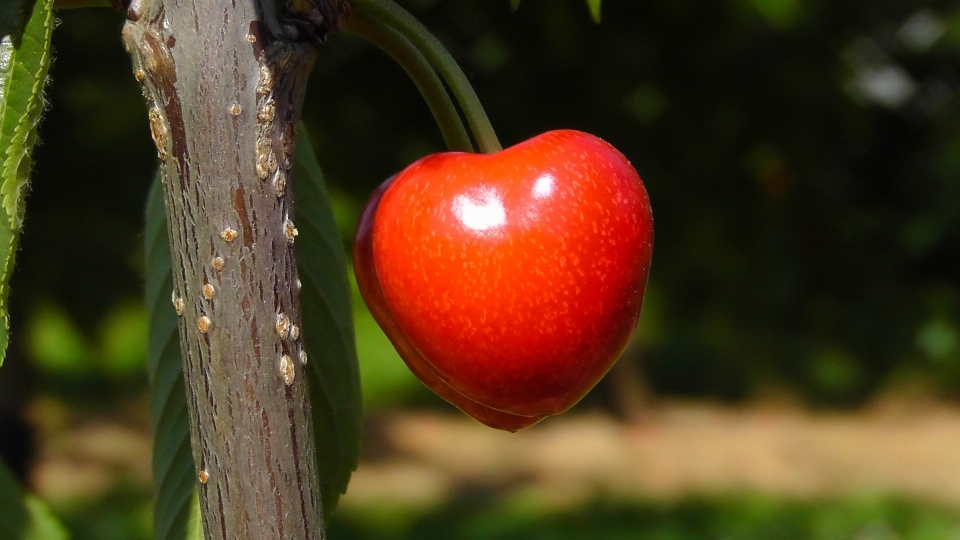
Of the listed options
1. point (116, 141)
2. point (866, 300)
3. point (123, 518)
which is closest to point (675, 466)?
point (866, 300)

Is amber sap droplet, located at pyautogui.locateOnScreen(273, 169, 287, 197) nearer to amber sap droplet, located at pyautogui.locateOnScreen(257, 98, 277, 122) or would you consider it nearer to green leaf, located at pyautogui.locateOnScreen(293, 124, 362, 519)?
amber sap droplet, located at pyautogui.locateOnScreen(257, 98, 277, 122)

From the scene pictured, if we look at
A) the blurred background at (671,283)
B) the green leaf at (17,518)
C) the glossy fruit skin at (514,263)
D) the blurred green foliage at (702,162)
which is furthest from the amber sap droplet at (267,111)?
the blurred background at (671,283)

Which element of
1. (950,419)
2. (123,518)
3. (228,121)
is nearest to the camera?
(228,121)

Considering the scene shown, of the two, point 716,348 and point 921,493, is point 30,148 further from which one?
point 716,348

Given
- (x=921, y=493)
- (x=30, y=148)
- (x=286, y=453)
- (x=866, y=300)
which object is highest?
(x=866, y=300)

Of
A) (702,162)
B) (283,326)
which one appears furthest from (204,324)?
(702,162)

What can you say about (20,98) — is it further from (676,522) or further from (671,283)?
(671,283)

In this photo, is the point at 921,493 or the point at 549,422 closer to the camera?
the point at 921,493
